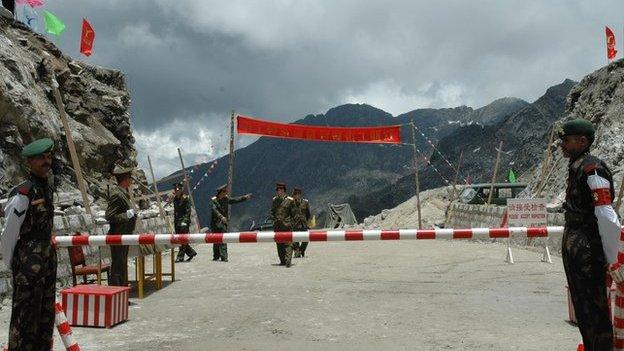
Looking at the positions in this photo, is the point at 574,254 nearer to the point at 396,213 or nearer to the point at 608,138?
the point at 608,138

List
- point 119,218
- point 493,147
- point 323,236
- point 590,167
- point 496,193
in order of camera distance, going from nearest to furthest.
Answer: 1. point 590,167
2. point 323,236
3. point 119,218
4. point 496,193
5. point 493,147

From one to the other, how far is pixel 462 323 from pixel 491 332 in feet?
1.82

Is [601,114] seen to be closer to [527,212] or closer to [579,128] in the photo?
[527,212]

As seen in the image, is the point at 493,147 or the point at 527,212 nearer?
the point at 527,212

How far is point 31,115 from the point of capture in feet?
46.1

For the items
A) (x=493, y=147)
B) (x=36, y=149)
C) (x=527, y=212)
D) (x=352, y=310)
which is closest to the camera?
(x=36, y=149)

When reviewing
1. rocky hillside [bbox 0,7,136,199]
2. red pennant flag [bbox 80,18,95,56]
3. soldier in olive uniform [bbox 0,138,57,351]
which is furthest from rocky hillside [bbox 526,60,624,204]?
red pennant flag [bbox 80,18,95,56]

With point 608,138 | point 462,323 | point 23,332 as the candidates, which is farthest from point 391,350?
point 608,138

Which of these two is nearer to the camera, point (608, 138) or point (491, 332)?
point (491, 332)

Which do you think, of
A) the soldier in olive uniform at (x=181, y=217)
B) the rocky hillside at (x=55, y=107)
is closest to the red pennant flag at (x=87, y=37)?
the rocky hillside at (x=55, y=107)

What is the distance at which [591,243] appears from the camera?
4102 mm

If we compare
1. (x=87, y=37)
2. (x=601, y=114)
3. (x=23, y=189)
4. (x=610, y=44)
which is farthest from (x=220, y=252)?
(x=610, y=44)

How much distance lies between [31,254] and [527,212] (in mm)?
11865

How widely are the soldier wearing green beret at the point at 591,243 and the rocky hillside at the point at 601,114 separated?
13926 mm
